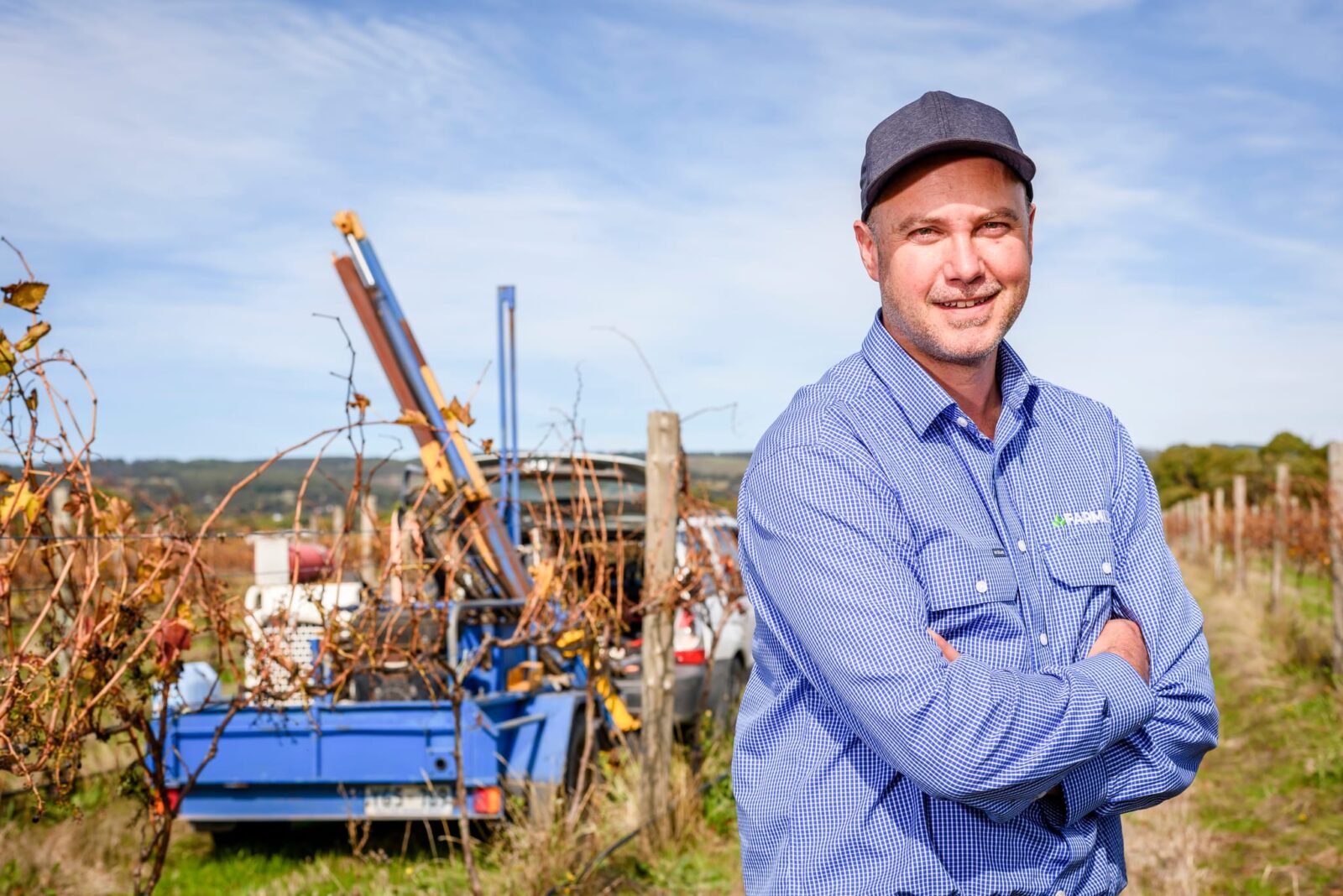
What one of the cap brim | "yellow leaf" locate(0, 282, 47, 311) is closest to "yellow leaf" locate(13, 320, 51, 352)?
"yellow leaf" locate(0, 282, 47, 311)

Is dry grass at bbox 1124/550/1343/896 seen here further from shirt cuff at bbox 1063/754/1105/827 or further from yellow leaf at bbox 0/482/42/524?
yellow leaf at bbox 0/482/42/524

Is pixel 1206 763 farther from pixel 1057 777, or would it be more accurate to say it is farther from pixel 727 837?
pixel 1057 777

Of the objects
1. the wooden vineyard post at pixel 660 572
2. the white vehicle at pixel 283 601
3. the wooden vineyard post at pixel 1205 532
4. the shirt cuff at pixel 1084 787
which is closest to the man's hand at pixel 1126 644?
the shirt cuff at pixel 1084 787

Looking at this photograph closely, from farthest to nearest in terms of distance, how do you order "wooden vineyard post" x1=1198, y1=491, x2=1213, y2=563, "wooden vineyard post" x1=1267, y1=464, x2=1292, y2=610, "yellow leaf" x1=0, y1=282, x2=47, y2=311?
"wooden vineyard post" x1=1198, y1=491, x2=1213, y2=563, "wooden vineyard post" x1=1267, y1=464, x2=1292, y2=610, "yellow leaf" x1=0, y1=282, x2=47, y2=311

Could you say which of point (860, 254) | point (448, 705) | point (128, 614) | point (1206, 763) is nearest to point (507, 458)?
point (448, 705)

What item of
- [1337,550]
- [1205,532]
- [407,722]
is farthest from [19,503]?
[1205,532]

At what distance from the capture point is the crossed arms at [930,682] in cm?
166

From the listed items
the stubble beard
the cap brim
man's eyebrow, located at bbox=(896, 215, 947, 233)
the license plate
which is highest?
the cap brim

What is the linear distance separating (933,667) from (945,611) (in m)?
0.14

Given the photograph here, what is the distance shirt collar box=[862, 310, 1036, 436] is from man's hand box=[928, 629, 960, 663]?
1.07 ft

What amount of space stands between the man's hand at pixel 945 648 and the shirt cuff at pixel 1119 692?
0.56ft

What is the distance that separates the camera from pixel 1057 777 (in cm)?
171

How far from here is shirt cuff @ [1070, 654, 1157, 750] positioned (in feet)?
5.66

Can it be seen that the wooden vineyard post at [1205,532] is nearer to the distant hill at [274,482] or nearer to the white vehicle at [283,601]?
the distant hill at [274,482]
